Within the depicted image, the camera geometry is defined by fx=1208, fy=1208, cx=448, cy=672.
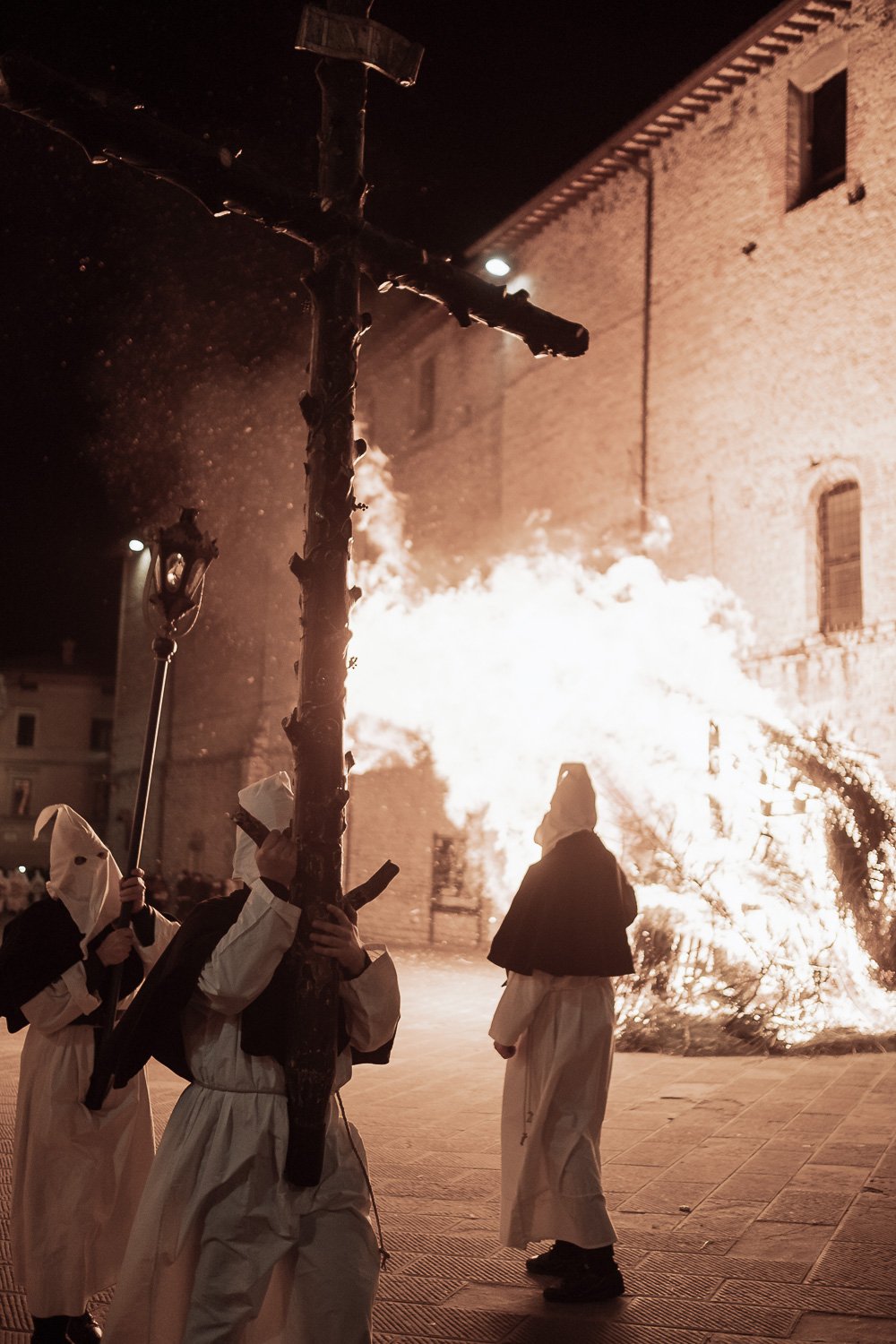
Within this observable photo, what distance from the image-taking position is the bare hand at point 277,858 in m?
3.16

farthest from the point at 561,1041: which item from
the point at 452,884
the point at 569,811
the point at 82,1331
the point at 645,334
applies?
the point at 452,884

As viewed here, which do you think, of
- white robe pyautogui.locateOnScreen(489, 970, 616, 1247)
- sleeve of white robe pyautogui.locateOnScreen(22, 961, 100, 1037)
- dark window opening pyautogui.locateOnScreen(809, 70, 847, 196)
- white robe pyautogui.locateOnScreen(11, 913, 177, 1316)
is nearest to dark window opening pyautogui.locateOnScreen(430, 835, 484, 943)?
dark window opening pyautogui.locateOnScreen(809, 70, 847, 196)

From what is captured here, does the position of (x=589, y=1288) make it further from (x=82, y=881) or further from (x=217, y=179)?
(x=217, y=179)

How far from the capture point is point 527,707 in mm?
14477

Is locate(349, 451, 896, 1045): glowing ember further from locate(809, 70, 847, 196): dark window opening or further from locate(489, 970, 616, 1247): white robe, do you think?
locate(489, 970, 616, 1247): white robe

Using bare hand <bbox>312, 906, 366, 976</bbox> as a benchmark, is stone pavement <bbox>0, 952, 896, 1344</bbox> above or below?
below

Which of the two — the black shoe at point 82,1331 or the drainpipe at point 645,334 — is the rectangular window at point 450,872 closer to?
the drainpipe at point 645,334

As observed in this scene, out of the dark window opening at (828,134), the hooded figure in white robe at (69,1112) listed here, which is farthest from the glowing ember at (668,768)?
the hooded figure in white robe at (69,1112)

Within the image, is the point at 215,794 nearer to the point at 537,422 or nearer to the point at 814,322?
the point at 537,422

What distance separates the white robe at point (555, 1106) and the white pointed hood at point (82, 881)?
1.66 metres

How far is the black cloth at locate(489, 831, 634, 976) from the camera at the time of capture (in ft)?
16.5

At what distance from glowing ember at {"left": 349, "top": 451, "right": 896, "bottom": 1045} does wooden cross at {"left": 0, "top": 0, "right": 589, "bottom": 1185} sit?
8.04 m

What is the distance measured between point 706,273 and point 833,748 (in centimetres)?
767

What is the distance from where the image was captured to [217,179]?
11.1 ft
